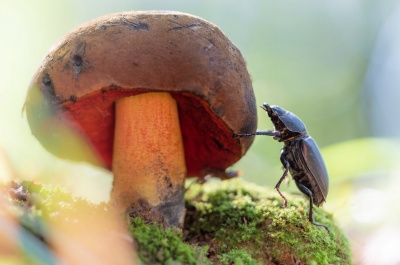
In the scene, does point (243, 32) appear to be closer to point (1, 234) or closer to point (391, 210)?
point (391, 210)

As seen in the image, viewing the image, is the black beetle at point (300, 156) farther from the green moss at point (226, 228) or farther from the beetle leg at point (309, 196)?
the green moss at point (226, 228)

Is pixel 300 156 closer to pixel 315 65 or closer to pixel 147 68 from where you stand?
pixel 147 68

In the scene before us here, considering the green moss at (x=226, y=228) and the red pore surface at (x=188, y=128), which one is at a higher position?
the red pore surface at (x=188, y=128)

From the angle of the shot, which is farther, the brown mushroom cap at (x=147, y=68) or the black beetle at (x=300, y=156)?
the black beetle at (x=300, y=156)

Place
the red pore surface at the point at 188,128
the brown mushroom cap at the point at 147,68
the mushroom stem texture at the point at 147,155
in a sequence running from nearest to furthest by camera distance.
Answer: the brown mushroom cap at the point at 147,68 < the red pore surface at the point at 188,128 < the mushroom stem texture at the point at 147,155

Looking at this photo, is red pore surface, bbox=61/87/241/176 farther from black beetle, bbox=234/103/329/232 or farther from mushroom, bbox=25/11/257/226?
black beetle, bbox=234/103/329/232

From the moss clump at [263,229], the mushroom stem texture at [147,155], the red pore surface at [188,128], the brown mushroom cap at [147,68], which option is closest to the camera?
the brown mushroom cap at [147,68]

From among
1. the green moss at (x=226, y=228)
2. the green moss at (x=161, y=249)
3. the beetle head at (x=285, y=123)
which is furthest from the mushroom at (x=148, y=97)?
the green moss at (x=161, y=249)

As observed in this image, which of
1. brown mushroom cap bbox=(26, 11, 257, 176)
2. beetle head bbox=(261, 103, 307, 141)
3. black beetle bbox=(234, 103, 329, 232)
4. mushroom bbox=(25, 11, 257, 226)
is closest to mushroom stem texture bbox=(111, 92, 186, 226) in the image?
mushroom bbox=(25, 11, 257, 226)
